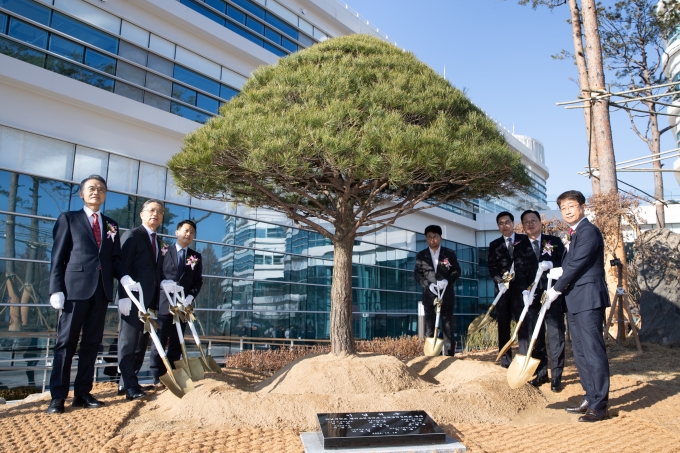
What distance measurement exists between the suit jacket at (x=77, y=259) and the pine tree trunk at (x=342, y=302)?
2.02 meters

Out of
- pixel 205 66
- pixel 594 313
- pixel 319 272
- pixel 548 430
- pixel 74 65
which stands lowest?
pixel 548 430

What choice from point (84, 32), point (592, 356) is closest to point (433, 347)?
point (592, 356)

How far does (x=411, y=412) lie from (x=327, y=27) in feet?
51.0

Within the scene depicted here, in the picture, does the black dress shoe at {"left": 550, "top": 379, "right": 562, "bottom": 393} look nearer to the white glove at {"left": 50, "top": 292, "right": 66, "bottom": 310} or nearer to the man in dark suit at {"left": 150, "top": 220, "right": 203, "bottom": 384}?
the man in dark suit at {"left": 150, "top": 220, "right": 203, "bottom": 384}

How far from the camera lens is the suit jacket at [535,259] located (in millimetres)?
4863

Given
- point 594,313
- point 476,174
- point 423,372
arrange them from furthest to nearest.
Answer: point 423,372
point 476,174
point 594,313

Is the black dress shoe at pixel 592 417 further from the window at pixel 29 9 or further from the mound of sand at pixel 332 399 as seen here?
the window at pixel 29 9

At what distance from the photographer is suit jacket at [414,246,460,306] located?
576 cm

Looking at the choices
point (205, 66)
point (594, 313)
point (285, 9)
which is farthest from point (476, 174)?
point (285, 9)

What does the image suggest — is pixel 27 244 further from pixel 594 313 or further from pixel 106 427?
pixel 594 313

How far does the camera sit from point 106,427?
10.4ft

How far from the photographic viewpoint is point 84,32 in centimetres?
986

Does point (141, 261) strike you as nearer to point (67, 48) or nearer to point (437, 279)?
point (437, 279)

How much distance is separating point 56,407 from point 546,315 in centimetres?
432
